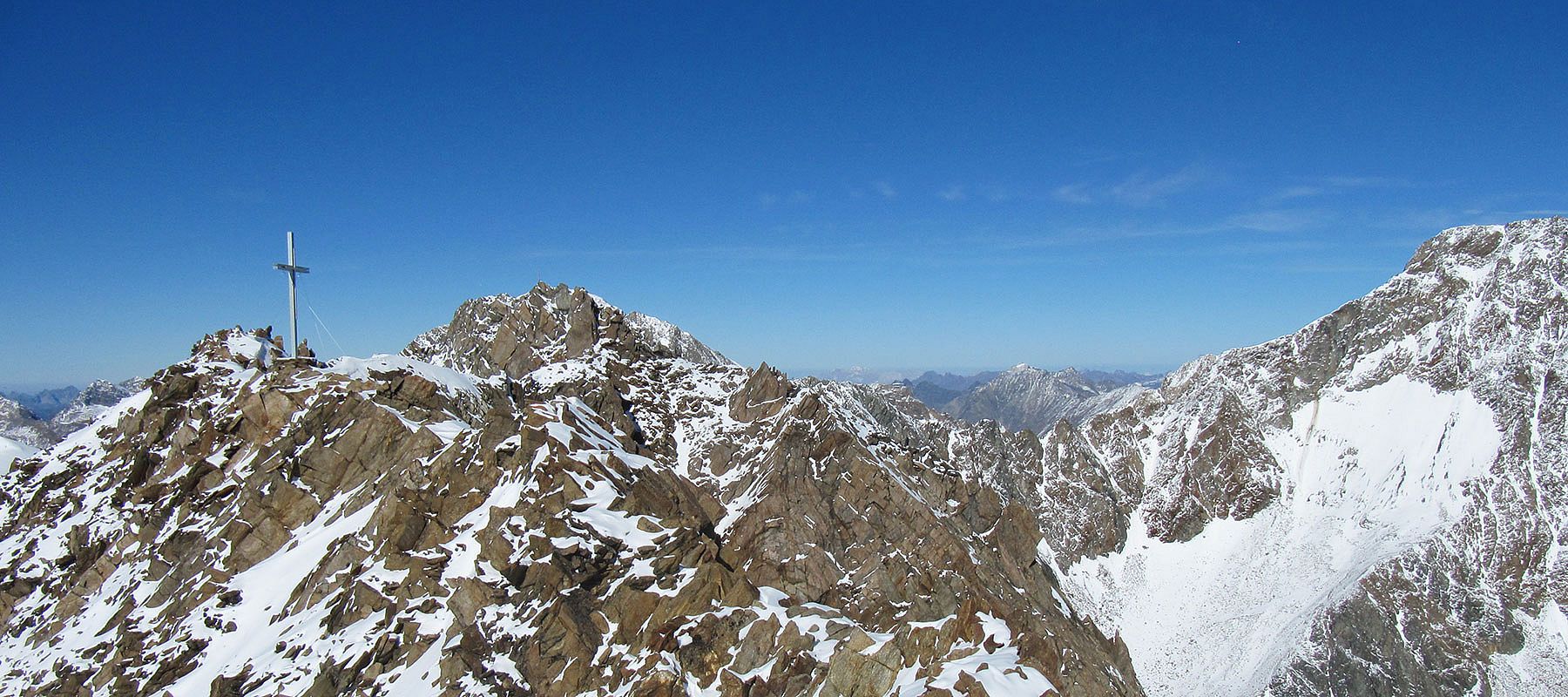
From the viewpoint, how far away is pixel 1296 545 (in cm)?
14125

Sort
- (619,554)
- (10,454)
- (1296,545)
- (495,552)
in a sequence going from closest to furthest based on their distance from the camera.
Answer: (495,552)
(619,554)
(10,454)
(1296,545)

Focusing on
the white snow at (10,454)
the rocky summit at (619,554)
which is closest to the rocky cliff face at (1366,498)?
the rocky summit at (619,554)

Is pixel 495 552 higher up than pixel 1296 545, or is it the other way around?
pixel 495 552

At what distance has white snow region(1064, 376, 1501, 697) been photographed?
400ft

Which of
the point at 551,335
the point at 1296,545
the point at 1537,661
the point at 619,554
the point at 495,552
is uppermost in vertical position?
the point at 551,335

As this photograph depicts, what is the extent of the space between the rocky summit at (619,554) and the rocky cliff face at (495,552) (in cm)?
23

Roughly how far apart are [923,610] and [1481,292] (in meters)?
161

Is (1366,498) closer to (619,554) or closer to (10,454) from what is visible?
(619,554)

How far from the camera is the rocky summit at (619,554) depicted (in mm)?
44562

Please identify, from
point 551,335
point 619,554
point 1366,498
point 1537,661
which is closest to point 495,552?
point 619,554

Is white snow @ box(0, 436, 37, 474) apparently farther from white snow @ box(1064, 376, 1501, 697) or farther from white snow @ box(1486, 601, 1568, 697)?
white snow @ box(1486, 601, 1568, 697)

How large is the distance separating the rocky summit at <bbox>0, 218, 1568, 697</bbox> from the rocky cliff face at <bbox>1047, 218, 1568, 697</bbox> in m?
A: 0.72

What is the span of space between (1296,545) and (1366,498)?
17277 millimetres

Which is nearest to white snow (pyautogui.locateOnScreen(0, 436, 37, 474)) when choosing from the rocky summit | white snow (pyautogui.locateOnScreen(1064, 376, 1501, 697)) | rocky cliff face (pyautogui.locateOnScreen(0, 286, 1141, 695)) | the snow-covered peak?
the rocky summit
